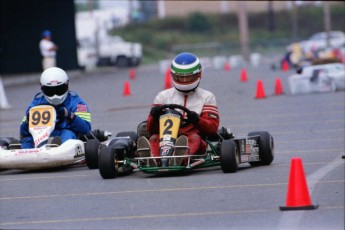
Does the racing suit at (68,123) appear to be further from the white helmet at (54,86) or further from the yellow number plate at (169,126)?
the yellow number plate at (169,126)

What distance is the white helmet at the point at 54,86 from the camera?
594 inches

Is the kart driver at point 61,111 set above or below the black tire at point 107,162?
above

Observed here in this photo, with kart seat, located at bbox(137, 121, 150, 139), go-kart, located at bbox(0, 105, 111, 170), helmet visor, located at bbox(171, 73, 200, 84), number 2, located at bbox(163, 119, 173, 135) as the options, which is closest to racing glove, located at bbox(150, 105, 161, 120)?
number 2, located at bbox(163, 119, 173, 135)

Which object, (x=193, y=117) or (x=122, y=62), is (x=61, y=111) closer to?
(x=193, y=117)

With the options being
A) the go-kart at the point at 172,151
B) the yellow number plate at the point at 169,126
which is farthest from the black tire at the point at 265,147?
the yellow number plate at the point at 169,126

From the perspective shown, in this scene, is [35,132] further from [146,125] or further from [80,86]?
[80,86]

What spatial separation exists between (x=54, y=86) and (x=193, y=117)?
249 centimetres

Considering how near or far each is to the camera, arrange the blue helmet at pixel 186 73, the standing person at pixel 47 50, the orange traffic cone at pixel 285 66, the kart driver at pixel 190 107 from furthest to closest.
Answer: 1. the orange traffic cone at pixel 285 66
2. the standing person at pixel 47 50
3. the blue helmet at pixel 186 73
4. the kart driver at pixel 190 107

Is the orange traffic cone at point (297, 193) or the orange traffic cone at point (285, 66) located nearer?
the orange traffic cone at point (297, 193)

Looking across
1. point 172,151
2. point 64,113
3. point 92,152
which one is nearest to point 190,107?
point 172,151

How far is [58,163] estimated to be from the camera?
1450cm

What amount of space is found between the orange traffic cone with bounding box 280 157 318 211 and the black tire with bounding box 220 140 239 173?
2.76 meters

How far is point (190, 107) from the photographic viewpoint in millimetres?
13938

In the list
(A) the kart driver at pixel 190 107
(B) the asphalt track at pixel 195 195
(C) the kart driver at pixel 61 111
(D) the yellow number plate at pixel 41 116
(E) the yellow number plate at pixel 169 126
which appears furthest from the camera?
(C) the kart driver at pixel 61 111
